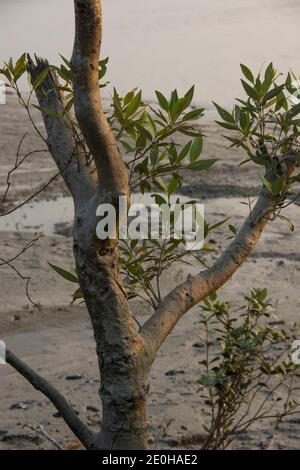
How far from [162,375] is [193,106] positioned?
21.3 feet

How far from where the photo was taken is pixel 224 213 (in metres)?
8.20

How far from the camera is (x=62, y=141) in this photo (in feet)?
9.96

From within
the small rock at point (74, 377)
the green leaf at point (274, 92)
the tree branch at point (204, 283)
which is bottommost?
the small rock at point (74, 377)

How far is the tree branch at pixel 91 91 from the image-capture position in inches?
100

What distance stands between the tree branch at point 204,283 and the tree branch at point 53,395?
0.30m

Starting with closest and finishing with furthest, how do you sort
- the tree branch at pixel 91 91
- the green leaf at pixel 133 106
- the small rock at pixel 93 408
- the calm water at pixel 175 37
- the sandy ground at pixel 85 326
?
the tree branch at pixel 91 91 → the green leaf at pixel 133 106 → the sandy ground at pixel 85 326 → the small rock at pixel 93 408 → the calm water at pixel 175 37

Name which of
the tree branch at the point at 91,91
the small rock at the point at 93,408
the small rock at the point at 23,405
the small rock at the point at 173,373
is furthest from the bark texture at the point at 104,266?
the small rock at the point at 173,373

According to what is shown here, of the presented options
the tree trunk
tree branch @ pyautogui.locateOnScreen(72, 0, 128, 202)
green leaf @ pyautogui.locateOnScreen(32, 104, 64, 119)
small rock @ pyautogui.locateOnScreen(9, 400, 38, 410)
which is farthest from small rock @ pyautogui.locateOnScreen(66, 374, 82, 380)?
tree branch @ pyautogui.locateOnScreen(72, 0, 128, 202)

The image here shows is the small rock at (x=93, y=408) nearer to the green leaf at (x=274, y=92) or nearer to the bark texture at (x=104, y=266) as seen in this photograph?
the bark texture at (x=104, y=266)

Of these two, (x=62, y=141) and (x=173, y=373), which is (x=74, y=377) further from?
(x=62, y=141)

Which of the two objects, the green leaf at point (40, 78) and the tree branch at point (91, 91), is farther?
the green leaf at point (40, 78)

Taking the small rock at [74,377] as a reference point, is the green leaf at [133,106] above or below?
above

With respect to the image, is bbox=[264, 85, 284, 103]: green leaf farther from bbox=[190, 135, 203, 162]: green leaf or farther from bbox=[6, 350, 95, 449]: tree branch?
bbox=[6, 350, 95, 449]: tree branch
